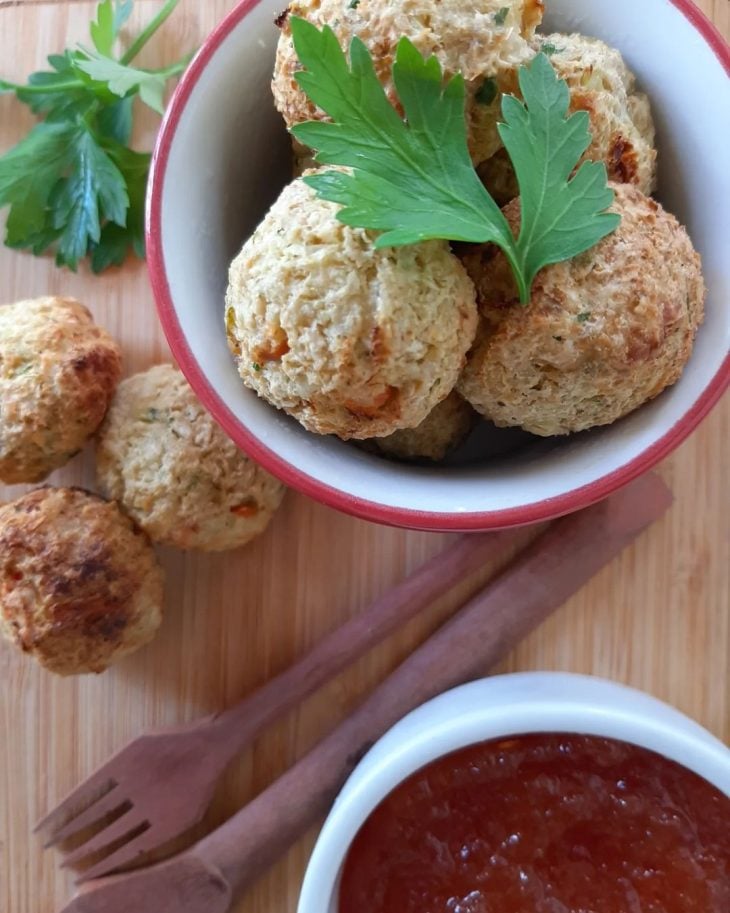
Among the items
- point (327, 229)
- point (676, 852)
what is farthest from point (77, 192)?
point (676, 852)

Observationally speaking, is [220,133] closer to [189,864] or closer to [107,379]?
[107,379]

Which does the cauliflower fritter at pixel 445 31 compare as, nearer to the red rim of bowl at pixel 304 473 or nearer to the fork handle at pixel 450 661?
the red rim of bowl at pixel 304 473

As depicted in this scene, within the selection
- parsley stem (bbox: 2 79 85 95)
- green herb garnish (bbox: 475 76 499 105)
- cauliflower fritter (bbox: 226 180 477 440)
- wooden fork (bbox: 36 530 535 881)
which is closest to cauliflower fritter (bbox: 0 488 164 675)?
wooden fork (bbox: 36 530 535 881)

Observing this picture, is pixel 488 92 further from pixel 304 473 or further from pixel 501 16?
pixel 304 473

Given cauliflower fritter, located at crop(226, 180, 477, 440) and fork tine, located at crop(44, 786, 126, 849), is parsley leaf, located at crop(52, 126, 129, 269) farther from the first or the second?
fork tine, located at crop(44, 786, 126, 849)

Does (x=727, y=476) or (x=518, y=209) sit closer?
(x=518, y=209)

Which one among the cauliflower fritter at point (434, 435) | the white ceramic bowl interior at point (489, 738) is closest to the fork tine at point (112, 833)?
the white ceramic bowl interior at point (489, 738)

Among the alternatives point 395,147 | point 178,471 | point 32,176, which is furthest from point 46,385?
point 395,147
